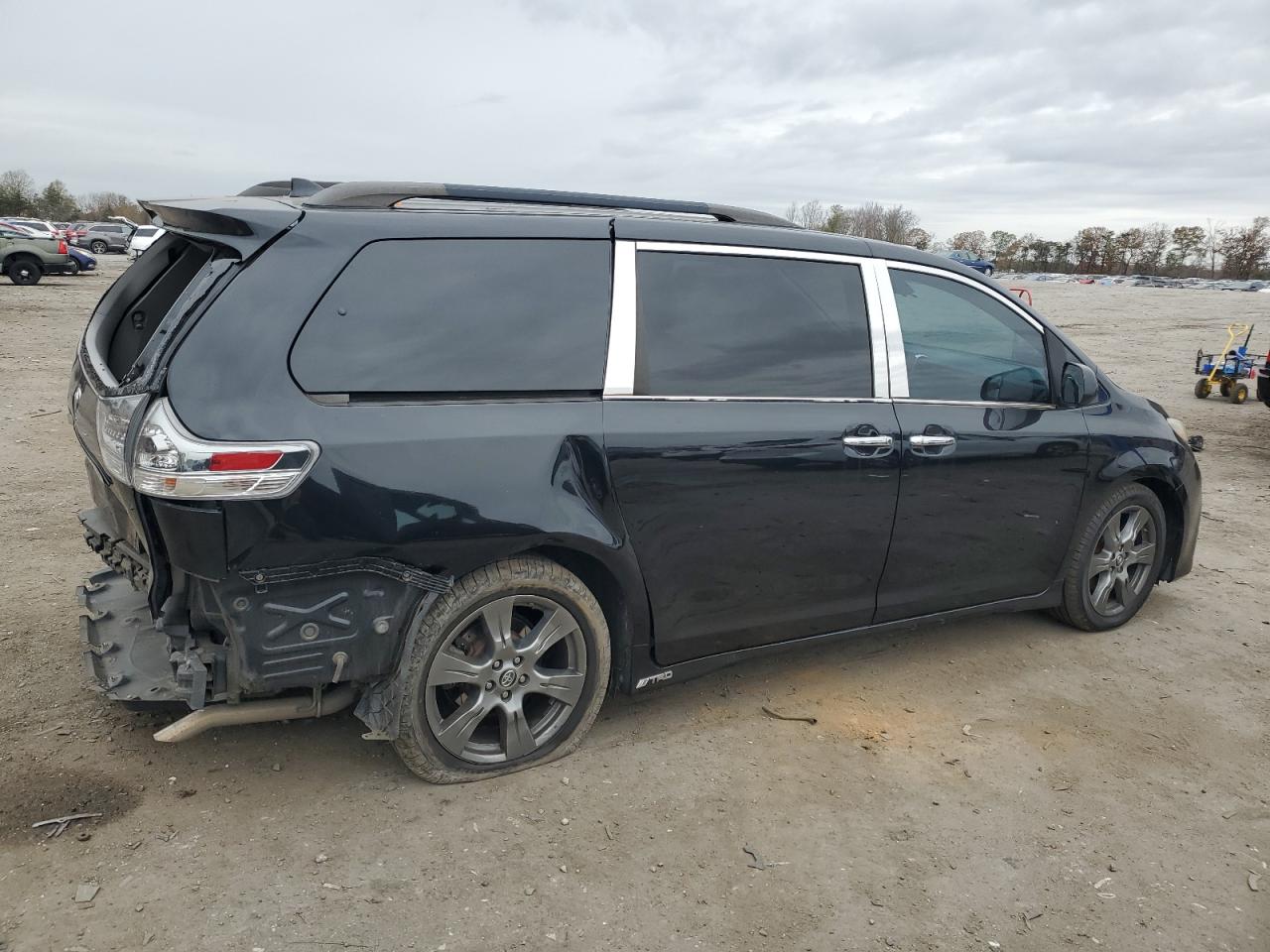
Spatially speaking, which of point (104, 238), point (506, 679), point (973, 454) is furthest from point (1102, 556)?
point (104, 238)

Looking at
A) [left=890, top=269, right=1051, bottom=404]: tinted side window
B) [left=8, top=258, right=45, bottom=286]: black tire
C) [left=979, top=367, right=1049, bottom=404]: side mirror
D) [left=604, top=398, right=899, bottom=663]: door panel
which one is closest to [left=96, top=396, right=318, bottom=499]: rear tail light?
[left=604, top=398, right=899, bottom=663]: door panel

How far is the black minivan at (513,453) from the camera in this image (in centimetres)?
270

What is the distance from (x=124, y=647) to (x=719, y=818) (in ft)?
6.68

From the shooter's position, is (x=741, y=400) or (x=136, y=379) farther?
(x=741, y=400)

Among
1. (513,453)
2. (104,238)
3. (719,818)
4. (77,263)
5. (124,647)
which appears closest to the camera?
(513,453)

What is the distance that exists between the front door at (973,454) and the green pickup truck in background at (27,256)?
2776cm

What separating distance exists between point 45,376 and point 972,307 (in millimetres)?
10653

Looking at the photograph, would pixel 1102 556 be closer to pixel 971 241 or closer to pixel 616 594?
pixel 616 594

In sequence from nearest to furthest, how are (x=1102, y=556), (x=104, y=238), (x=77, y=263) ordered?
(x=1102, y=556), (x=77, y=263), (x=104, y=238)

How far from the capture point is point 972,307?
4168mm

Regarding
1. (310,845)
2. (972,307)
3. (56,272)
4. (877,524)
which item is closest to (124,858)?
(310,845)

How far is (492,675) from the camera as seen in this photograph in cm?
311

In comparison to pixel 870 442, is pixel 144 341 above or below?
above

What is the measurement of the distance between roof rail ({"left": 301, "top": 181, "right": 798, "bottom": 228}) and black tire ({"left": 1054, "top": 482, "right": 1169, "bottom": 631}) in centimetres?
203
